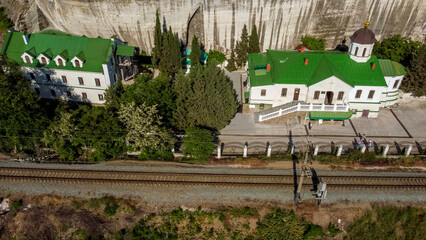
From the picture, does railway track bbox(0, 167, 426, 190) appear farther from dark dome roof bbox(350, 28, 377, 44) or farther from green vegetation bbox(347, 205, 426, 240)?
dark dome roof bbox(350, 28, 377, 44)

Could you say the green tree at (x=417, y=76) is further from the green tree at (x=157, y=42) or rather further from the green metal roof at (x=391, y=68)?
the green tree at (x=157, y=42)

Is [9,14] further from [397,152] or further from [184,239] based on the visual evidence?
[397,152]

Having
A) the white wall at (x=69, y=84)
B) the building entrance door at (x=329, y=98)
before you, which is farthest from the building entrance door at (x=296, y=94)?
the white wall at (x=69, y=84)

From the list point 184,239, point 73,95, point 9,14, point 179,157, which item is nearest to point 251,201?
point 184,239

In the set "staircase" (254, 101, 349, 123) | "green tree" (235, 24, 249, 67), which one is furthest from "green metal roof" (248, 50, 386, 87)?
"green tree" (235, 24, 249, 67)

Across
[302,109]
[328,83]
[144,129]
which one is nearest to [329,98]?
[328,83]

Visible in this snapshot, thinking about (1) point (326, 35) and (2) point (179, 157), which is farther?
(1) point (326, 35)

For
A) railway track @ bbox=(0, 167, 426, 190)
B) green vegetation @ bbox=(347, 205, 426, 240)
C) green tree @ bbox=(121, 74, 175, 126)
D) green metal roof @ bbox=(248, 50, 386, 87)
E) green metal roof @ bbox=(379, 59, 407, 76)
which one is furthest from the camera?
green metal roof @ bbox=(379, 59, 407, 76)
